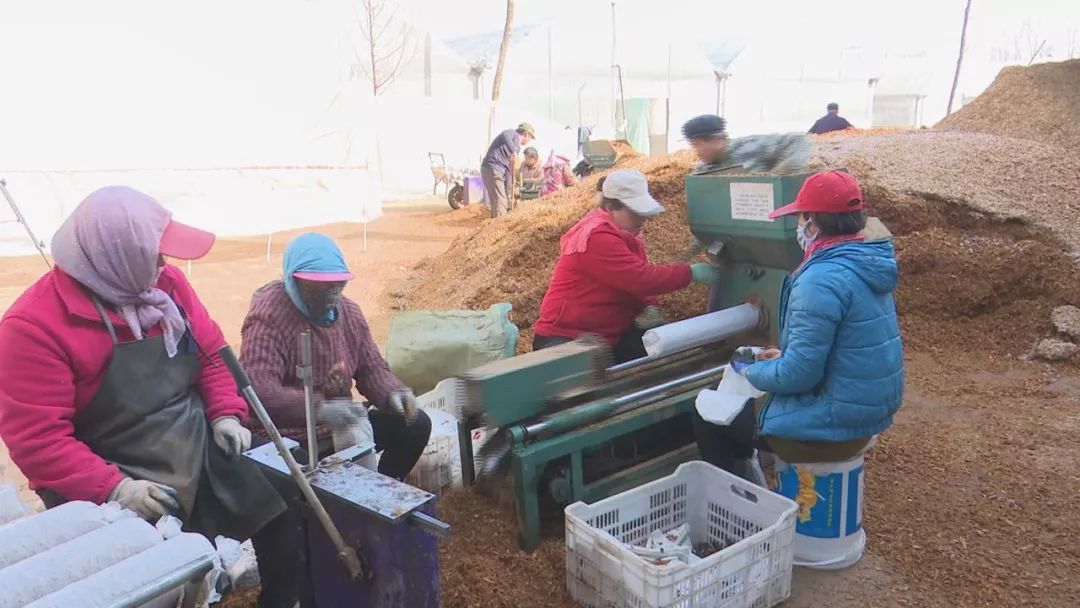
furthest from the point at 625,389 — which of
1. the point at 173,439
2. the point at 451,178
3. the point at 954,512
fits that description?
the point at 451,178

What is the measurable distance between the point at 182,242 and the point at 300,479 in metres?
0.68

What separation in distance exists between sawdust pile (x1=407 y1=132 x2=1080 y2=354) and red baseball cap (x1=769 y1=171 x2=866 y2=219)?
2.38m

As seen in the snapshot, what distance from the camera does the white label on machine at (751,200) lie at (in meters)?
2.95

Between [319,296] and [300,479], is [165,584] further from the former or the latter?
[319,296]

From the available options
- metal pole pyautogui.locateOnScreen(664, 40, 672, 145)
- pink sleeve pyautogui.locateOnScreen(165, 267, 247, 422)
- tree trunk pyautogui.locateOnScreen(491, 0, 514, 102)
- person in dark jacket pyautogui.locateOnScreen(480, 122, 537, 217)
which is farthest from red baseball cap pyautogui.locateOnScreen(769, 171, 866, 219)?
metal pole pyautogui.locateOnScreen(664, 40, 672, 145)

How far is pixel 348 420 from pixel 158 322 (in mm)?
708

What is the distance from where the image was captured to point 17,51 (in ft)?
32.4

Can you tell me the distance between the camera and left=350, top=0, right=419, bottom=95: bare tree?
2048cm

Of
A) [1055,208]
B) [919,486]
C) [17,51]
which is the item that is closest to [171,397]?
[919,486]

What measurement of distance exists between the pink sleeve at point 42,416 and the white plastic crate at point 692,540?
131 centimetres

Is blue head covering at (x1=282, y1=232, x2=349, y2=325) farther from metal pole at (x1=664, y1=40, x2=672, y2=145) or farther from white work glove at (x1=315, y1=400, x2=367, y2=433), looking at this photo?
metal pole at (x1=664, y1=40, x2=672, y2=145)

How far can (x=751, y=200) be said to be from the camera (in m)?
3.01

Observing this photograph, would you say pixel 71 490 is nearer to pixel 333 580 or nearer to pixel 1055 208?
pixel 333 580

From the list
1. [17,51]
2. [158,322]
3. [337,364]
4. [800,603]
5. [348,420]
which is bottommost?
[800,603]
